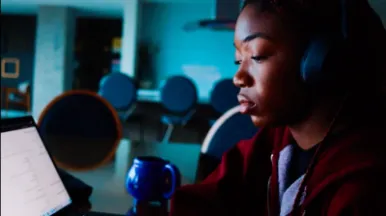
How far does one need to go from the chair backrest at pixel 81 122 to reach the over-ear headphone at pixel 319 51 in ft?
3.46

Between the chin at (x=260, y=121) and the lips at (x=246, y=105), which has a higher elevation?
the lips at (x=246, y=105)

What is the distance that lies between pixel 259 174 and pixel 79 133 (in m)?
1.26

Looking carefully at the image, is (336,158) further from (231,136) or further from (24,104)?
(24,104)

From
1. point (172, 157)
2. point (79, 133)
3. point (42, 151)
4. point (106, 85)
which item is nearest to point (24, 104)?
point (106, 85)

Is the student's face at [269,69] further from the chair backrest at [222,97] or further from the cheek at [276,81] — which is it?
the chair backrest at [222,97]

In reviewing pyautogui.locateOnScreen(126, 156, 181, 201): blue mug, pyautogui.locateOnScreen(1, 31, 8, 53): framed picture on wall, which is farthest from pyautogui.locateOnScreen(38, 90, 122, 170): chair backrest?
pyautogui.locateOnScreen(1, 31, 8, 53): framed picture on wall

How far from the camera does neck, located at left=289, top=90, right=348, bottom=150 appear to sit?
0.54 m

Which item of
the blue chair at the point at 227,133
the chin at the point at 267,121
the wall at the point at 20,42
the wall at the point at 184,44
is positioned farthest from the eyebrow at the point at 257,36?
the wall at the point at 20,42

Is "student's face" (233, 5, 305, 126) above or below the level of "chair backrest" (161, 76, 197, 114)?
above

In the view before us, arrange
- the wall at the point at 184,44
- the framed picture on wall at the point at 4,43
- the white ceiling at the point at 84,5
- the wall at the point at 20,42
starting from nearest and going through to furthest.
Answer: the wall at the point at 184,44 → the white ceiling at the point at 84,5 → the wall at the point at 20,42 → the framed picture on wall at the point at 4,43

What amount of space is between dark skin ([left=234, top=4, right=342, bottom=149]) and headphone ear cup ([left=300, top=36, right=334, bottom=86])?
1 cm

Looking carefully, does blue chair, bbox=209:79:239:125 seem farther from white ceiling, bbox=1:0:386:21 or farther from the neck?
the neck

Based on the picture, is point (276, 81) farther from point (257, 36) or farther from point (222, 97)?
point (222, 97)

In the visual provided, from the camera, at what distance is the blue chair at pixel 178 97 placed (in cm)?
411
